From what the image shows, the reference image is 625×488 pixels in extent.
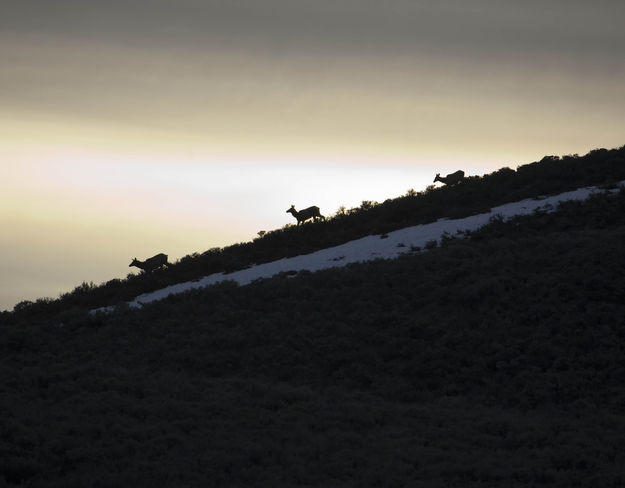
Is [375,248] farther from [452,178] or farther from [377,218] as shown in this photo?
[452,178]

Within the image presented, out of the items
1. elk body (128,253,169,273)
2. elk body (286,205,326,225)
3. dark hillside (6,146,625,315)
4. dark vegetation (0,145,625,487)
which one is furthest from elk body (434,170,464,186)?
elk body (128,253,169,273)

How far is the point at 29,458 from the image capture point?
14273mm

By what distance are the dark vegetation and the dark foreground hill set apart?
54 mm

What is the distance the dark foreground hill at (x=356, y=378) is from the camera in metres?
14.3

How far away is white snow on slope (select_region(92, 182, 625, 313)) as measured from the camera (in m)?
31.1

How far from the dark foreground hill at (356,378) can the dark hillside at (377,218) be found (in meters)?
4.49

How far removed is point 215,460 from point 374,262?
15.6 meters

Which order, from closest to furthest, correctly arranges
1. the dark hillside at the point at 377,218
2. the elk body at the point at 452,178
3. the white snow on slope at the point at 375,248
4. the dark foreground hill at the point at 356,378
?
the dark foreground hill at the point at 356,378
the white snow on slope at the point at 375,248
the dark hillside at the point at 377,218
the elk body at the point at 452,178

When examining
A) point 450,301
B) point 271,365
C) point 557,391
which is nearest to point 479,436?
point 557,391

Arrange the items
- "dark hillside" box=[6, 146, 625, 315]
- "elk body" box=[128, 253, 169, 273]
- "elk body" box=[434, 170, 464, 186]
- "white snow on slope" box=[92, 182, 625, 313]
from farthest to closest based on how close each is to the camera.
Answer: "elk body" box=[434, 170, 464, 186]
"elk body" box=[128, 253, 169, 273]
"dark hillside" box=[6, 146, 625, 315]
"white snow on slope" box=[92, 182, 625, 313]

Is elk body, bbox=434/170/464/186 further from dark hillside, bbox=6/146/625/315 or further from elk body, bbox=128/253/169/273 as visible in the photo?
elk body, bbox=128/253/169/273

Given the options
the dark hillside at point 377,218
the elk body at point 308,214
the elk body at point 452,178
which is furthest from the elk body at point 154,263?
the elk body at point 452,178

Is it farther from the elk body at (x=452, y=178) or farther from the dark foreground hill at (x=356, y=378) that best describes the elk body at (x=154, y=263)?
the elk body at (x=452, y=178)

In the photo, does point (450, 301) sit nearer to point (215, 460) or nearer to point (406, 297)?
point (406, 297)
